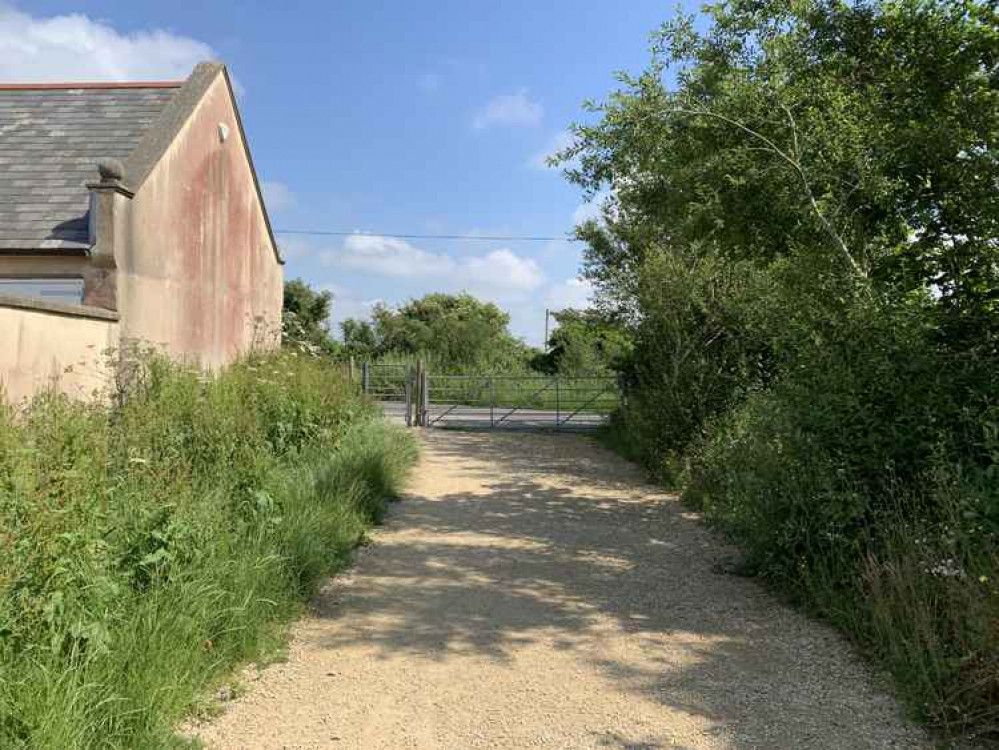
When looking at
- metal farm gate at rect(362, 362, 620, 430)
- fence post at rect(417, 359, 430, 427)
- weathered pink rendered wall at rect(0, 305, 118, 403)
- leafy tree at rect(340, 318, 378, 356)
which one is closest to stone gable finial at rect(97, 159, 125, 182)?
weathered pink rendered wall at rect(0, 305, 118, 403)

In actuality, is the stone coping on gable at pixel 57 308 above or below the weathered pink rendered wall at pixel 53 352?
above

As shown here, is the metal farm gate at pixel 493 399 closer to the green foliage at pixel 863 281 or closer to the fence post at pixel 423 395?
the fence post at pixel 423 395

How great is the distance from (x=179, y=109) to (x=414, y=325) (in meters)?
31.5

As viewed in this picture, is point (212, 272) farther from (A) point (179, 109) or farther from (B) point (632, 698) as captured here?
(B) point (632, 698)

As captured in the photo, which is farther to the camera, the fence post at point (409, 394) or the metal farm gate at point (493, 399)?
the metal farm gate at point (493, 399)

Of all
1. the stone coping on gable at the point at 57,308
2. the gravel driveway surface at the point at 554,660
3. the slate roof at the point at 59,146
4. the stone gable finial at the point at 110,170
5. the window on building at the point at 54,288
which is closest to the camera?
the gravel driveway surface at the point at 554,660

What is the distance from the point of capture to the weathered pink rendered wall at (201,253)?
9930 mm

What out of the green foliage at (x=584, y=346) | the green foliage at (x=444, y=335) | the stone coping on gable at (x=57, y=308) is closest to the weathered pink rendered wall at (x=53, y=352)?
the stone coping on gable at (x=57, y=308)

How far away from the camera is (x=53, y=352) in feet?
24.8

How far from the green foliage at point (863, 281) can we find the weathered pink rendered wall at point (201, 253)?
576 centimetres

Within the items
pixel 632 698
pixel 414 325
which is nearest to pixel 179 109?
pixel 632 698

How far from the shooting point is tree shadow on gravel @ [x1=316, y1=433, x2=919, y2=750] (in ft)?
12.6

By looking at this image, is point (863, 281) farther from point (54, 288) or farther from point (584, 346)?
point (584, 346)

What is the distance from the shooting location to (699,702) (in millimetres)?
3922
